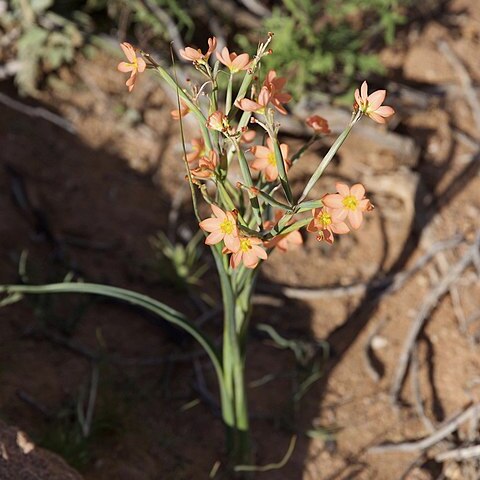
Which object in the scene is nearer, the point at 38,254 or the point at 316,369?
the point at 316,369

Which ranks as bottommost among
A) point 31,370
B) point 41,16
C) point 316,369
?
point 31,370

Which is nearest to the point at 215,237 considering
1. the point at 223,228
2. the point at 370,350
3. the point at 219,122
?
the point at 223,228

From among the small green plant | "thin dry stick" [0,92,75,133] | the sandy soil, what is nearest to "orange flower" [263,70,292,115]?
the sandy soil

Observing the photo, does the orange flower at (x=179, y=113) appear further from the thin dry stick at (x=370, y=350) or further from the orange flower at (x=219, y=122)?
the thin dry stick at (x=370, y=350)

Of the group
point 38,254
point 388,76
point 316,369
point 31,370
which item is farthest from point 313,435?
point 388,76

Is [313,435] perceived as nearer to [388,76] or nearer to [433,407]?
[433,407]

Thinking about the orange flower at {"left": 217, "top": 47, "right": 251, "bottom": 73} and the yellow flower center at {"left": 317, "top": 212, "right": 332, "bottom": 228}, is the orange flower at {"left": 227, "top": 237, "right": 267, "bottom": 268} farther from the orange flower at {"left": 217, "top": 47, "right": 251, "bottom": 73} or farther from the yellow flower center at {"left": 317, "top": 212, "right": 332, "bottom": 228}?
the orange flower at {"left": 217, "top": 47, "right": 251, "bottom": 73}

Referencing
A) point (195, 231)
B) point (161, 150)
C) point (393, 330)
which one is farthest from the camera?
point (161, 150)

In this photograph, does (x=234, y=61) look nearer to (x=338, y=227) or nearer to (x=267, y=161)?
(x=267, y=161)
